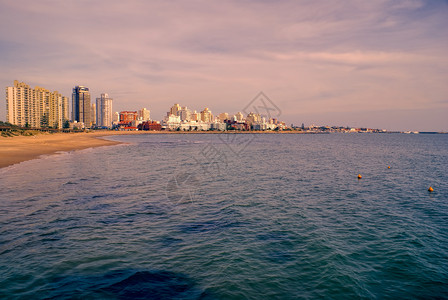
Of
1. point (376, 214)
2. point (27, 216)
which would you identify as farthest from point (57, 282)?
point (376, 214)

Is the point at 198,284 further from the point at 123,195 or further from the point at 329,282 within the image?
the point at 123,195

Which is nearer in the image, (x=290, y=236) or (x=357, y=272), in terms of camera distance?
(x=357, y=272)

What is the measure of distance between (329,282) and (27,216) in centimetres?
2029

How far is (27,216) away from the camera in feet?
64.9

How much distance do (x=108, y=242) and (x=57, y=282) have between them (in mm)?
4162

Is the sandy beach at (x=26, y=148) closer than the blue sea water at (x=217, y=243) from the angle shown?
No

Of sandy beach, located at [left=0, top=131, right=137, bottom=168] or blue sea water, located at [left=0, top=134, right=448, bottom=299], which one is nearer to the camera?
blue sea water, located at [left=0, top=134, right=448, bottom=299]

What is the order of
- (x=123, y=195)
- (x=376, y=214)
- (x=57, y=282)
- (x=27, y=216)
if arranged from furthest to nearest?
(x=123, y=195)
(x=376, y=214)
(x=27, y=216)
(x=57, y=282)

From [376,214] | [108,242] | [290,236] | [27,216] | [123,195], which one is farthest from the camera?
[123,195]

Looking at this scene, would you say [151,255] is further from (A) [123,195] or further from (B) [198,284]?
(A) [123,195]

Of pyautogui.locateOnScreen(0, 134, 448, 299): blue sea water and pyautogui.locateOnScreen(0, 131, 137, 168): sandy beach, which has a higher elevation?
pyautogui.locateOnScreen(0, 131, 137, 168): sandy beach

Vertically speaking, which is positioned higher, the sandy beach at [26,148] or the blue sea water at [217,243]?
the sandy beach at [26,148]

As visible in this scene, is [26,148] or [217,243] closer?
[217,243]

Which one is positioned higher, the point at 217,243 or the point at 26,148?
the point at 26,148
